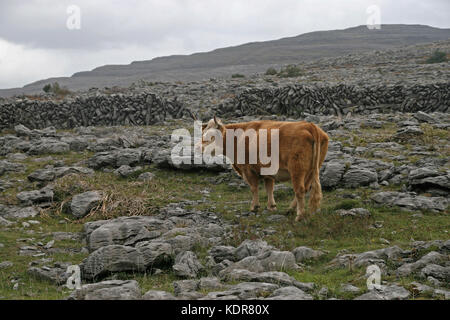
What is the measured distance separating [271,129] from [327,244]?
10.3 feet

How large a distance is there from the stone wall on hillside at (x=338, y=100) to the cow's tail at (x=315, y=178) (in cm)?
1601

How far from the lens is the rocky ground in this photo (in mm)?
6801

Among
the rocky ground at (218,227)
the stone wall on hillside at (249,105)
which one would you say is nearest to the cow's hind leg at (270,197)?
the rocky ground at (218,227)

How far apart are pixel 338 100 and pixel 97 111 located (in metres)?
13.3

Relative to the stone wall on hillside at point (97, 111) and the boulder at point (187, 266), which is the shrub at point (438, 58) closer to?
the stone wall on hillside at point (97, 111)

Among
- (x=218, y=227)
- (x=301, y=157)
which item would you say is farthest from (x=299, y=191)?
(x=218, y=227)

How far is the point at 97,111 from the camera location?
1115 inches

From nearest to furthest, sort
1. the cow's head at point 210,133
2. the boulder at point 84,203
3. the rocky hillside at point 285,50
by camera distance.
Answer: the boulder at point 84,203
the cow's head at point 210,133
the rocky hillside at point 285,50

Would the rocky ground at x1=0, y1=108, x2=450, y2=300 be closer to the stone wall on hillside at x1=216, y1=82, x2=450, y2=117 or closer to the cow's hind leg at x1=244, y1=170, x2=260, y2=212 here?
the cow's hind leg at x1=244, y1=170, x2=260, y2=212

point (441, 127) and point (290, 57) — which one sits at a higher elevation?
point (290, 57)

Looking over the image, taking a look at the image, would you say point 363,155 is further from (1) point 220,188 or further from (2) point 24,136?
(2) point 24,136

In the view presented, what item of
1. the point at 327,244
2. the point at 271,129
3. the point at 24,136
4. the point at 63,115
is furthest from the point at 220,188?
the point at 63,115

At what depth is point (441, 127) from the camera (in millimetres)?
18047

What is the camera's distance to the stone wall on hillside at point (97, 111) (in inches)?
1089
